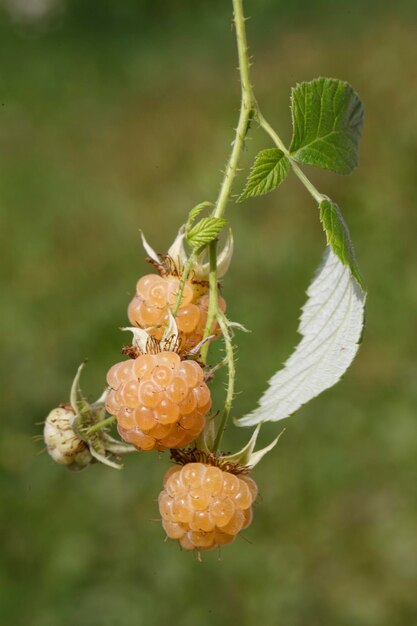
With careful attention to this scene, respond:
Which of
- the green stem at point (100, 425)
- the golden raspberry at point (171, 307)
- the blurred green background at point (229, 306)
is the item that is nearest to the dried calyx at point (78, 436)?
the green stem at point (100, 425)

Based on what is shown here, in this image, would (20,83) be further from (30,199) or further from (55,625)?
(55,625)

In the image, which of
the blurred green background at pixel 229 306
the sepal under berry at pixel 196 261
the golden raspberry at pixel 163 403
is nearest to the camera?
the golden raspberry at pixel 163 403

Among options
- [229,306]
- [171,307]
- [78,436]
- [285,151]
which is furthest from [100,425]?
[229,306]

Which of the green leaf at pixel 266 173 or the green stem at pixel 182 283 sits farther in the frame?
the green leaf at pixel 266 173

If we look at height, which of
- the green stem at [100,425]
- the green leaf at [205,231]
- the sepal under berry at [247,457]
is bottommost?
the green stem at [100,425]

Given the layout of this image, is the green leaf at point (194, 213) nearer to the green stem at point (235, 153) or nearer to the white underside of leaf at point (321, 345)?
the green stem at point (235, 153)

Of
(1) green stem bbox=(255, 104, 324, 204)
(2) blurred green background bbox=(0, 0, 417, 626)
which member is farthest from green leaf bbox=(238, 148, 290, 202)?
(2) blurred green background bbox=(0, 0, 417, 626)

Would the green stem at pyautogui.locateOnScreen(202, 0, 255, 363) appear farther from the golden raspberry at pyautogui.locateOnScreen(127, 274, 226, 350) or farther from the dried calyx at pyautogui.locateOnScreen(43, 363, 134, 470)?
the dried calyx at pyautogui.locateOnScreen(43, 363, 134, 470)
